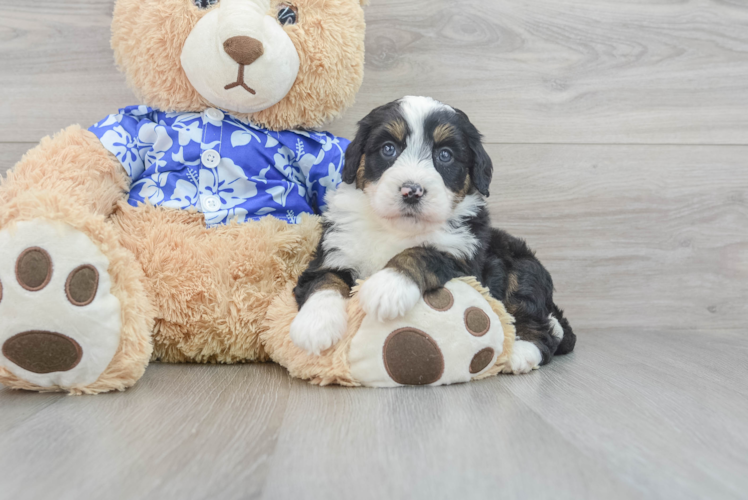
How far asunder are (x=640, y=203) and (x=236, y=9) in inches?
79.6

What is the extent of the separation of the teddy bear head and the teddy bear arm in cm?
27

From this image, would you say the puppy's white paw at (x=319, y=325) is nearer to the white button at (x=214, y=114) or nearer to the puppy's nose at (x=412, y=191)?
the puppy's nose at (x=412, y=191)

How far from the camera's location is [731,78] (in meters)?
2.63

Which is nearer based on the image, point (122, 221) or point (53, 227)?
point (53, 227)

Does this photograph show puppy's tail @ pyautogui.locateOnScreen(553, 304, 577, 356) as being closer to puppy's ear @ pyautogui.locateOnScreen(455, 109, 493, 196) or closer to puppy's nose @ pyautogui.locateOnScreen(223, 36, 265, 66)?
puppy's ear @ pyautogui.locateOnScreen(455, 109, 493, 196)

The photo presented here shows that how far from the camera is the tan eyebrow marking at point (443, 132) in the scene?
1666mm

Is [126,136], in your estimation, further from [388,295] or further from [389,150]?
[388,295]

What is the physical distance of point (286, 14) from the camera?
1.81 m

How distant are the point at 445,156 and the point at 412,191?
243mm

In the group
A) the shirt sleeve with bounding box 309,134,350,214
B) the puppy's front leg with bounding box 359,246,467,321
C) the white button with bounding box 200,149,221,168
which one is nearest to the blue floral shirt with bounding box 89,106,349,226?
the white button with bounding box 200,149,221,168

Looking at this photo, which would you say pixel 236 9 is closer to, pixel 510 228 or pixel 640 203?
pixel 510 228

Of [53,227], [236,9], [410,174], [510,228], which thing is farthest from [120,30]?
[510,228]

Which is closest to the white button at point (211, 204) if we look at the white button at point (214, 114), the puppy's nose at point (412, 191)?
the white button at point (214, 114)

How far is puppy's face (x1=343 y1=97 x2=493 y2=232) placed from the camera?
5.08 feet
